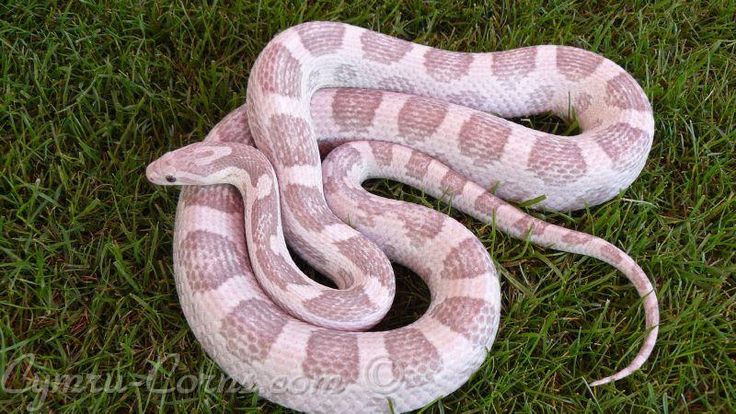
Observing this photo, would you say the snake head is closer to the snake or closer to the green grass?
the snake

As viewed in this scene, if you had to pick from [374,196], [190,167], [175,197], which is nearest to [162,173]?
[190,167]

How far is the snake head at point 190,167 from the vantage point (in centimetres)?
373

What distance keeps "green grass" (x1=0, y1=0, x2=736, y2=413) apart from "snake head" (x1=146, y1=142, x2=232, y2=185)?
0.32 m

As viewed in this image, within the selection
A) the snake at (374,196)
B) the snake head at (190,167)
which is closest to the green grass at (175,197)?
the snake at (374,196)

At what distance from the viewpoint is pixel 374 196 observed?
3.93m

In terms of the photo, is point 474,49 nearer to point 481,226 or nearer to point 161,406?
point 481,226

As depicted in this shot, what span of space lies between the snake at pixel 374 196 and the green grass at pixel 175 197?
189 mm

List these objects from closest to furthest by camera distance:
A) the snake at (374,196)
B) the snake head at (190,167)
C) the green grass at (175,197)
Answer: the snake at (374,196) < the green grass at (175,197) < the snake head at (190,167)

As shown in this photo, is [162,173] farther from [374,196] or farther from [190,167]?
[374,196]

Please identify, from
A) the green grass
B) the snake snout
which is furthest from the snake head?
the green grass

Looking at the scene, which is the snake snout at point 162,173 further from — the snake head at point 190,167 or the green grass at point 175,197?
the green grass at point 175,197

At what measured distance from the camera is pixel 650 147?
4.14 m

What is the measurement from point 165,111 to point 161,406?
1997 millimetres

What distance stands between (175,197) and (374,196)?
4.02ft
